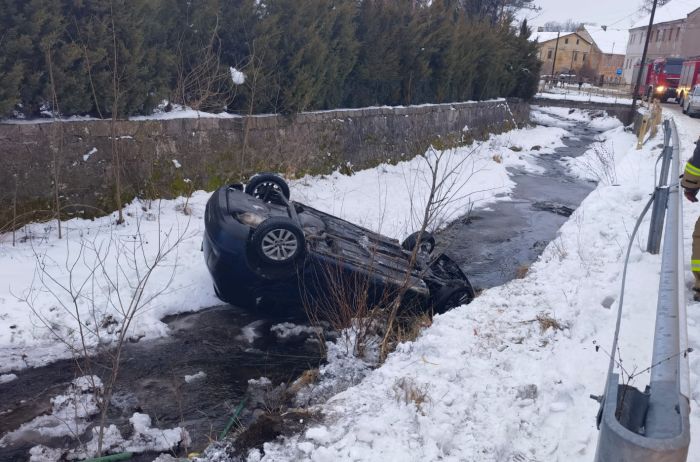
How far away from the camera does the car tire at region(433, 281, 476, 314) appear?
21.0 feet

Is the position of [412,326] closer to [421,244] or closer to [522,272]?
[421,244]

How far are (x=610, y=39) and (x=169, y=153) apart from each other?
304 ft

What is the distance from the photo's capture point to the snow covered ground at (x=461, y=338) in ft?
11.5

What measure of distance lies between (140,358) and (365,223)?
536 centimetres

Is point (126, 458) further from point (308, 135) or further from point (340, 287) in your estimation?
point (308, 135)

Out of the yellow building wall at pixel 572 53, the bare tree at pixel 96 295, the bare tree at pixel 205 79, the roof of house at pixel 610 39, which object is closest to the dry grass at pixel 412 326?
the bare tree at pixel 96 295

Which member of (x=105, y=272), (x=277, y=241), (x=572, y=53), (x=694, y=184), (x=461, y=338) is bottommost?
(x=461, y=338)

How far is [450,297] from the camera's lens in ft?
21.2

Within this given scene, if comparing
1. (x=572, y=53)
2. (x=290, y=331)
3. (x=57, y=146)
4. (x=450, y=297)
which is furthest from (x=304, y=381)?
(x=572, y=53)

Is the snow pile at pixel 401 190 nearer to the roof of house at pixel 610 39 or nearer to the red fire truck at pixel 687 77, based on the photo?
the red fire truck at pixel 687 77

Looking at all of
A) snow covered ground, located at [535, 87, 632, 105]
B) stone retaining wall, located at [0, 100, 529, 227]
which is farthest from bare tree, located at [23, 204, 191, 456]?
snow covered ground, located at [535, 87, 632, 105]

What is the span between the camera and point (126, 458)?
4.12 meters

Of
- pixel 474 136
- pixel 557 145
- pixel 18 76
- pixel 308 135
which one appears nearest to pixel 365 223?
pixel 308 135

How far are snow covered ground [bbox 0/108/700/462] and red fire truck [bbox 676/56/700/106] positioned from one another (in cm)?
2981
